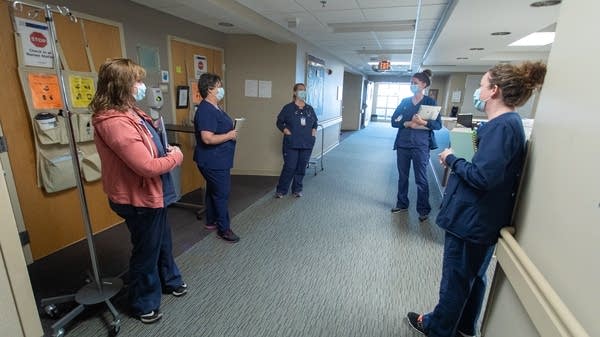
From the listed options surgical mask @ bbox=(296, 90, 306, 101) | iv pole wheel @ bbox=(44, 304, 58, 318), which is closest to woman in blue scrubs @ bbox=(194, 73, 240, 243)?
iv pole wheel @ bbox=(44, 304, 58, 318)

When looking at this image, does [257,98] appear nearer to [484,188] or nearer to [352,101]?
[484,188]

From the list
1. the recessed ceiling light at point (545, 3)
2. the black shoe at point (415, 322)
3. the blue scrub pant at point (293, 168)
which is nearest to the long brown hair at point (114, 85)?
the black shoe at point (415, 322)

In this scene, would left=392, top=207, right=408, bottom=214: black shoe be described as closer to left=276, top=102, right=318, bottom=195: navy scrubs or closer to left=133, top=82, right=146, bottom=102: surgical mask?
left=276, top=102, right=318, bottom=195: navy scrubs

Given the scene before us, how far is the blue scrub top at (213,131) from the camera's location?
239 cm

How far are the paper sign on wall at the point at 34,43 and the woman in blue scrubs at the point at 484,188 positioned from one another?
9.19ft

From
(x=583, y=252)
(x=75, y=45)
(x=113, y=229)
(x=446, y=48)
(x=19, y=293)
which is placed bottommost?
(x=113, y=229)

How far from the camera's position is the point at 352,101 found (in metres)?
10.9

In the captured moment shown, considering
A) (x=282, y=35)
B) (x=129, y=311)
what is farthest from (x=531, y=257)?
(x=282, y=35)

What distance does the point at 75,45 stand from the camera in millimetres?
2490

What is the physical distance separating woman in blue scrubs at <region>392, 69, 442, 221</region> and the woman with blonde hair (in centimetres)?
Result: 241

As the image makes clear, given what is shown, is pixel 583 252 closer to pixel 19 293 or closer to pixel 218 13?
pixel 19 293

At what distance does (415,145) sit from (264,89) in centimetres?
249

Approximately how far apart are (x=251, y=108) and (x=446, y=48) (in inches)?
125

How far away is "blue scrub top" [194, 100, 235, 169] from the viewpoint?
2.39 meters
